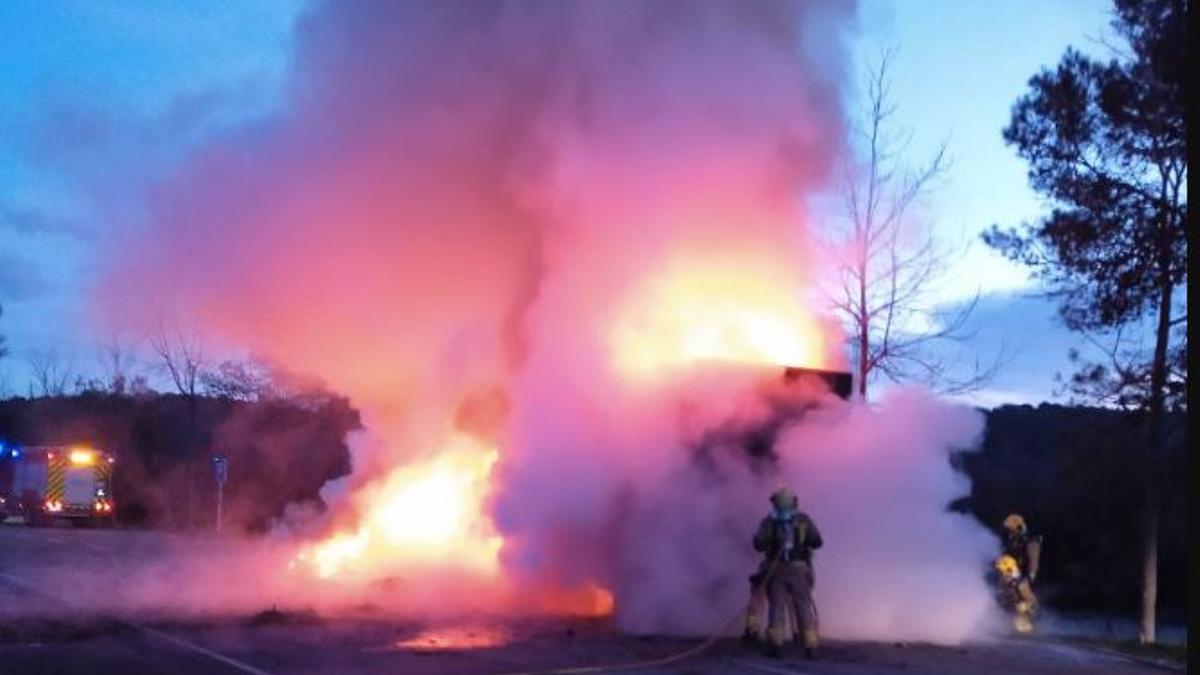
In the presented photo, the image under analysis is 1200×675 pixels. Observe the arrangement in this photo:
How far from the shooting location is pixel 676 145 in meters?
16.8

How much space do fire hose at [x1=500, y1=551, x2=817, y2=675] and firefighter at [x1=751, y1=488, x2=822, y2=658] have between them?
0.06m

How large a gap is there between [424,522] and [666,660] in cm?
665

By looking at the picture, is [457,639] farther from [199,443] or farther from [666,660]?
[199,443]

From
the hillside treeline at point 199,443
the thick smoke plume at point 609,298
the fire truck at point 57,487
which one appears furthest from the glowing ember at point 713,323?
the fire truck at point 57,487

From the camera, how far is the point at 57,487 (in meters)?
41.1

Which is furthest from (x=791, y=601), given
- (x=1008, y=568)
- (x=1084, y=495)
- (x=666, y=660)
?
(x=1084, y=495)

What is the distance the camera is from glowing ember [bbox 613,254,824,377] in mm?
16250

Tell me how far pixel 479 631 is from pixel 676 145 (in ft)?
20.8

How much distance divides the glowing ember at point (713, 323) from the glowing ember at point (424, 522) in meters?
3.06

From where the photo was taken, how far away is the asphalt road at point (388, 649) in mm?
11641

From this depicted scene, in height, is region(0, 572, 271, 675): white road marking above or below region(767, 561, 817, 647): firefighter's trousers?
below

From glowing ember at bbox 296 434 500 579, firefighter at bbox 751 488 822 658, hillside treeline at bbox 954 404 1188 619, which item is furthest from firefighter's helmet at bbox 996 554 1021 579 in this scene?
glowing ember at bbox 296 434 500 579

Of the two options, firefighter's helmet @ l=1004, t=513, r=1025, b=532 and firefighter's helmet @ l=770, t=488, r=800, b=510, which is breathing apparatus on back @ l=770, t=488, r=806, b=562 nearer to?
firefighter's helmet @ l=770, t=488, r=800, b=510

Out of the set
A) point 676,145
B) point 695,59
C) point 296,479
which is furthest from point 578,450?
point 296,479
